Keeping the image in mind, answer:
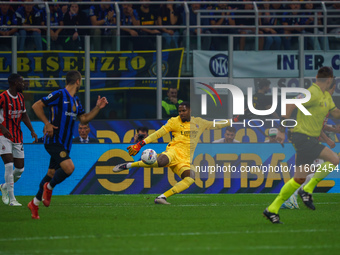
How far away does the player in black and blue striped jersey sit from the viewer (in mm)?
9695

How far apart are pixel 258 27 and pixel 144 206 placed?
8866 millimetres

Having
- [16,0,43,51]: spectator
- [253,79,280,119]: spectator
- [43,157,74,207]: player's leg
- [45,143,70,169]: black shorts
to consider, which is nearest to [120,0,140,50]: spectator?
[16,0,43,51]: spectator

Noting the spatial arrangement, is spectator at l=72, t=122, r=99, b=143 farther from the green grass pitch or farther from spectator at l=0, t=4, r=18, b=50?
spectator at l=0, t=4, r=18, b=50

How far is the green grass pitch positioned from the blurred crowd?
487 centimetres

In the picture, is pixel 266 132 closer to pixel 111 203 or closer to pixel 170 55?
pixel 170 55

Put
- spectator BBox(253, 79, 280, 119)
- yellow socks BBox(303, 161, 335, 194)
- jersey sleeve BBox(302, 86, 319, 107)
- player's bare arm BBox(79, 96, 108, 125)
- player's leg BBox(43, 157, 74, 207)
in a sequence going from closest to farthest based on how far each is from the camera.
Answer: player's leg BBox(43, 157, 74, 207) < player's bare arm BBox(79, 96, 108, 125) < jersey sleeve BBox(302, 86, 319, 107) < yellow socks BBox(303, 161, 335, 194) < spectator BBox(253, 79, 280, 119)

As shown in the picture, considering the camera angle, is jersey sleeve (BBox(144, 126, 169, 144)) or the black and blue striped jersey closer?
the black and blue striped jersey

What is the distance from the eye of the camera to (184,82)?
1619 centimetres

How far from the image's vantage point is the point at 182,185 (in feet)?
39.9

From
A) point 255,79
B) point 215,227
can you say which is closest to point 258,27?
point 255,79

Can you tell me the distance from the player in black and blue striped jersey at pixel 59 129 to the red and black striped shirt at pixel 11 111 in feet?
7.89

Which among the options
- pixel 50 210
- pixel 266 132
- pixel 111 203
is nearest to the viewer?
pixel 50 210

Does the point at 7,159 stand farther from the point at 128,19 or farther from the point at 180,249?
the point at 128,19

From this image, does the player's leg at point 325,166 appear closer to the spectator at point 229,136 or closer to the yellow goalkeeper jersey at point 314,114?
the yellow goalkeeper jersey at point 314,114
